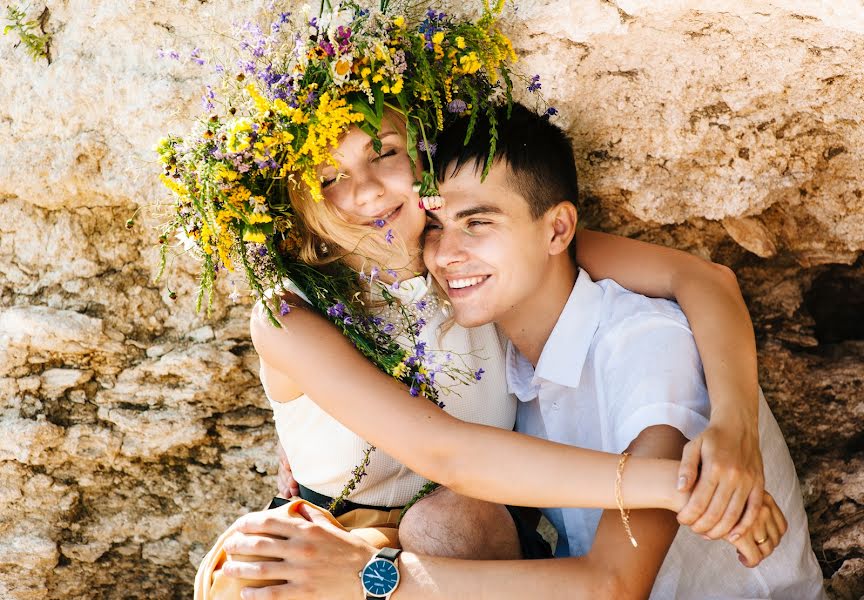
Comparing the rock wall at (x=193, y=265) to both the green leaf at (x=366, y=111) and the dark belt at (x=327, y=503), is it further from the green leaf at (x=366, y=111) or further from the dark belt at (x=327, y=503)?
the green leaf at (x=366, y=111)

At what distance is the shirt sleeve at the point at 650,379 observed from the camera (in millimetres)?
3182

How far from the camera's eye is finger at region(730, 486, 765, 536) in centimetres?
292

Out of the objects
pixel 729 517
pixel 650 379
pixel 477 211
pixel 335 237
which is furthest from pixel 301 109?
pixel 729 517

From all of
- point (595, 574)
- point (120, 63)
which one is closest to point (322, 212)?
point (120, 63)

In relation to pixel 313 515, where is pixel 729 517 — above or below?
above

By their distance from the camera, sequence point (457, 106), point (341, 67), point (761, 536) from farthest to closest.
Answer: point (457, 106) < point (341, 67) < point (761, 536)

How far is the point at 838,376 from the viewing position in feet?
14.0

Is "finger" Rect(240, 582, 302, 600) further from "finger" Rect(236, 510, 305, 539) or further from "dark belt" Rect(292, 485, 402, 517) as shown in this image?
"dark belt" Rect(292, 485, 402, 517)

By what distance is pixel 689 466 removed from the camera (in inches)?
112

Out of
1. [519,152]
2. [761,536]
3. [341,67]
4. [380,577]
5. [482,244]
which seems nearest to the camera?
[761,536]

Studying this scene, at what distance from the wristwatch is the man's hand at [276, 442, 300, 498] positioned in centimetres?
96

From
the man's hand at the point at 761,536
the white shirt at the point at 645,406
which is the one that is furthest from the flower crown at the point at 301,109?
the man's hand at the point at 761,536

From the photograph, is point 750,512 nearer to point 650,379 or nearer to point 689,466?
point 689,466

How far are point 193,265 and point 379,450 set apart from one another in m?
1.34
